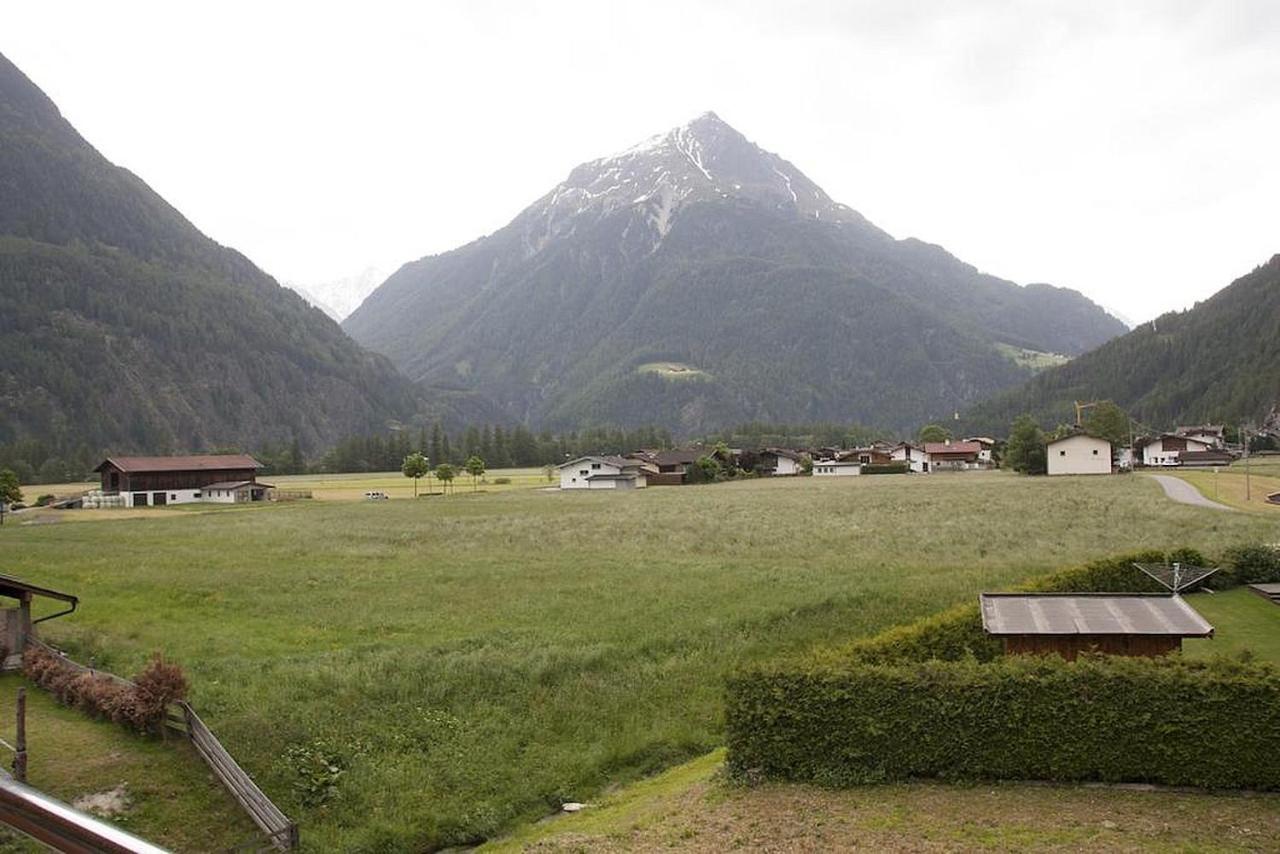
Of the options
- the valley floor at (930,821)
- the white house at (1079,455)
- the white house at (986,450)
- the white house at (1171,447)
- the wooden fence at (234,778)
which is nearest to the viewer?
the valley floor at (930,821)

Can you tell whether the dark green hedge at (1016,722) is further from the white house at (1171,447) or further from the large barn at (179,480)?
the white house at (1171,447)

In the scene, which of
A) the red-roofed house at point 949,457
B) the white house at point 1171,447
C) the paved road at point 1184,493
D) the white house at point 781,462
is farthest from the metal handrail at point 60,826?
the red-roofed house at point 949,457

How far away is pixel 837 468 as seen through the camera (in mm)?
150250

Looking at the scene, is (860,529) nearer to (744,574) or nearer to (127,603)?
(744,574)

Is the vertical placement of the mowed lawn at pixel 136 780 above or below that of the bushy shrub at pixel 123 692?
below

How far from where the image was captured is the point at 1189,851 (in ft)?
37.0

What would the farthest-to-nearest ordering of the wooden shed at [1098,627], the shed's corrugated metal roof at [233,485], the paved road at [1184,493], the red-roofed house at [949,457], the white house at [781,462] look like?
the white house at [781,462]
the red-roofed house at [949,457]
the shed's corrugated metal roof at [233,485]
the paved road at [1184,493]
the wooden shed at [1098,627]

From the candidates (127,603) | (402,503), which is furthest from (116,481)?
(127,603)

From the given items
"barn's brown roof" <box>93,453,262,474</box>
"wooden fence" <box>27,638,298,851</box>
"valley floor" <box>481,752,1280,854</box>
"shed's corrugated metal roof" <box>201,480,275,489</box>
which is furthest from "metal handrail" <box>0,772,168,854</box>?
"shed's corrugated metal roof" <box>201,480,275,489</box>

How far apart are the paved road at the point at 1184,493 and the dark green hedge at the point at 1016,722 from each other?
162ft

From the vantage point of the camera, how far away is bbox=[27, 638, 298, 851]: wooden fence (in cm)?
1509

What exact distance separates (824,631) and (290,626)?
16.6 m

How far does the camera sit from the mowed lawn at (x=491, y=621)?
1791 cm

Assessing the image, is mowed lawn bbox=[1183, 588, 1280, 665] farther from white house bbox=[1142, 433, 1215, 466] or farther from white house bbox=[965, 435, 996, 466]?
white house bbox=[965, 435, 996, 466]
